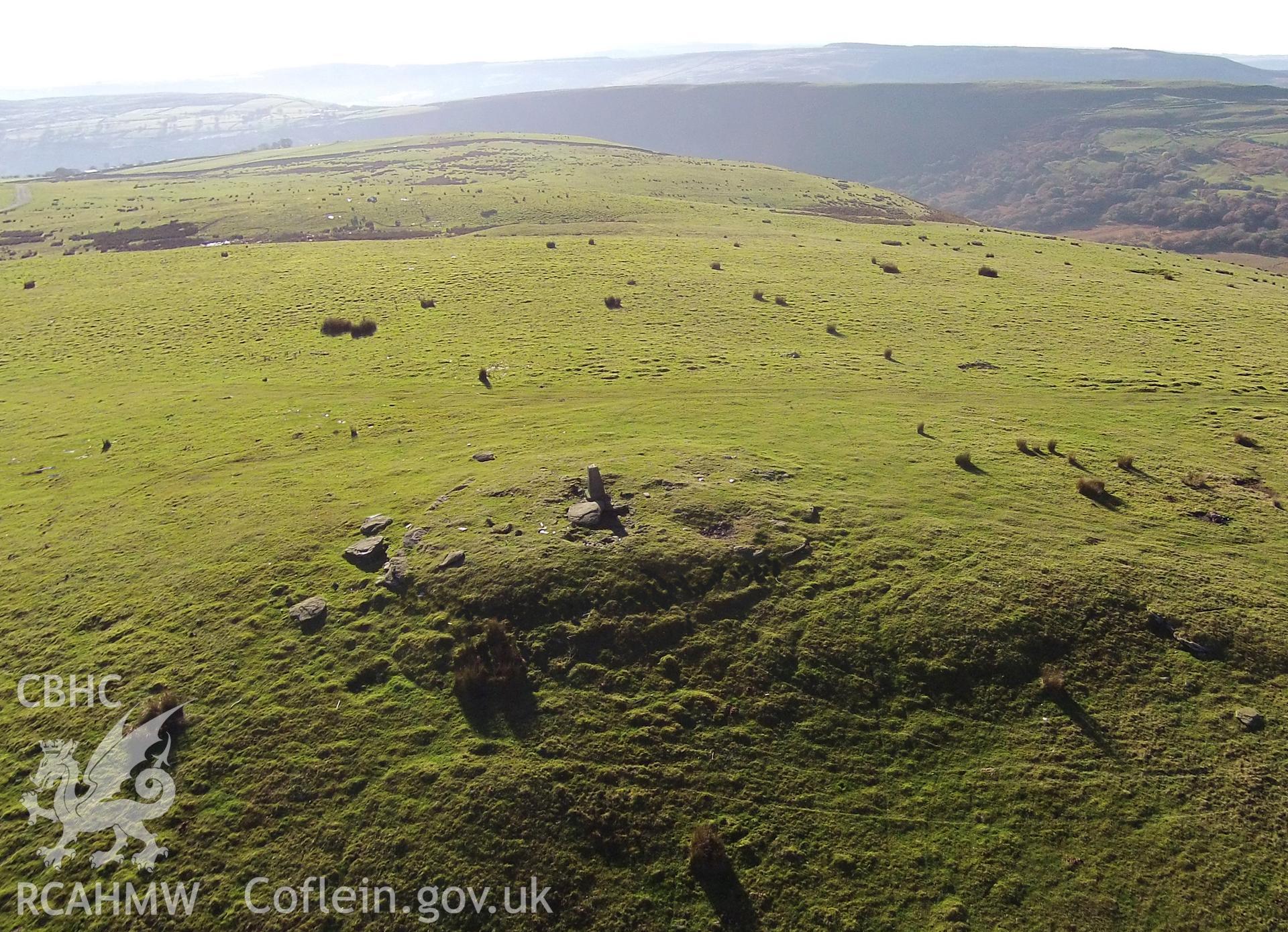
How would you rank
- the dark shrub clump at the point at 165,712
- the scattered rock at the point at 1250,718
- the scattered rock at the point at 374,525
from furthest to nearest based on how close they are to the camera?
the scattered rock at the point at 374,525 → the dark shrub clump at the point at 165,712 → the scattered rock at the point at 1250,718

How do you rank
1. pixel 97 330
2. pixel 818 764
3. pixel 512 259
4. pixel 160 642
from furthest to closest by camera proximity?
1. pixel 512 259
2. pixel 97 330
3. pixel 160 642
4. pixel 818 764

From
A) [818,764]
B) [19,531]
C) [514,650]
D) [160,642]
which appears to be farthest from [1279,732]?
[19,531]

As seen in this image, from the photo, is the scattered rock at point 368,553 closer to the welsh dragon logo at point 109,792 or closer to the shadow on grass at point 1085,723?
the welsh dragon logo at point 109,792

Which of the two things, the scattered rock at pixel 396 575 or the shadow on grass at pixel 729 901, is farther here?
the scattered rock at pixel 396 575

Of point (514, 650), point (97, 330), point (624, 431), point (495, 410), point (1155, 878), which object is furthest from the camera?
point (97, 330)

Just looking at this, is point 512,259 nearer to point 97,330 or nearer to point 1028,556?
point 97,330

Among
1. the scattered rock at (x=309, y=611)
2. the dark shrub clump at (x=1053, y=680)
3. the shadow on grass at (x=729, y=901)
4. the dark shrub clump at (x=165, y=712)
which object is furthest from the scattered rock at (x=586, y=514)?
the dark shrub clump at (x=1053, y=680)

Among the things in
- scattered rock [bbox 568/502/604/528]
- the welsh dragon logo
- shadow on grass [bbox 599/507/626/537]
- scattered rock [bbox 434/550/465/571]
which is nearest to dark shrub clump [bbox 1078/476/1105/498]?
shadow on grass [bbox 599/507/626/537]
